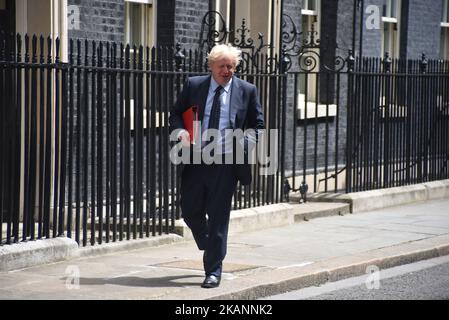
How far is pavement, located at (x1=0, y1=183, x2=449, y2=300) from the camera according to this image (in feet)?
29.2

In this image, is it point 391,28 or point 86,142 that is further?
point 391,28

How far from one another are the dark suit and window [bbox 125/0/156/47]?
473 cm

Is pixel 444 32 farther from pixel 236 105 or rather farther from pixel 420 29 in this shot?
pixel 236 105

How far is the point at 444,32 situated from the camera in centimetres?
2162

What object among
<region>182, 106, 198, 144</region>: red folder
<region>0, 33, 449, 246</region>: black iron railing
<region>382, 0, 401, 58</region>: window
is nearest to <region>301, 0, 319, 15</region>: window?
<region>382, 0, 401, 58</region>: window

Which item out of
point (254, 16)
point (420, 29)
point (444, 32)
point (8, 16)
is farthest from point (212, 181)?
point (444, 32)

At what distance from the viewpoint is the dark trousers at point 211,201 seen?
357 inches

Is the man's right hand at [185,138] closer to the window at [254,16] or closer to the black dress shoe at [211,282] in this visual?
the black dress shoe at [211,282]

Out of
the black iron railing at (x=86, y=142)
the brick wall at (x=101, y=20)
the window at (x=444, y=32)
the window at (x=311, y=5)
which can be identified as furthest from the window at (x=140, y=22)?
the window at (x=444, y=32)

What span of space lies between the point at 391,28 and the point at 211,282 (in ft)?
37.7

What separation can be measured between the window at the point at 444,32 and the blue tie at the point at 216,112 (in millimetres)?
12863
